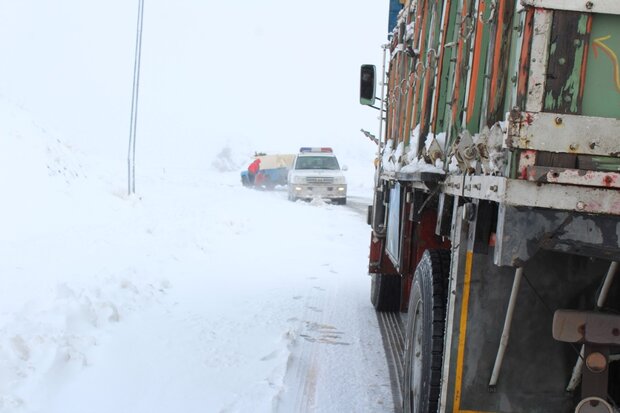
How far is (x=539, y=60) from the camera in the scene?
2.18 m

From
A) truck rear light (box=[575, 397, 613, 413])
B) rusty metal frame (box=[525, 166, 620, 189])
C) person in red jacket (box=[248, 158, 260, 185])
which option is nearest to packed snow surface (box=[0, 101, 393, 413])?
truck rear light (box=[575, 397, 613, 413])

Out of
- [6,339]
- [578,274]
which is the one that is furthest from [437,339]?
[6,339]

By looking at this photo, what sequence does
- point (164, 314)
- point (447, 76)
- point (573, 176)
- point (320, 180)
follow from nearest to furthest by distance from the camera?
point (573, 176) < point (447, 76) < point (164, 314) < point (320, 180)

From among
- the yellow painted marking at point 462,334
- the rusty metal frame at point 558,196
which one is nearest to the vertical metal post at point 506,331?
the yellow painted marking at point 462,334

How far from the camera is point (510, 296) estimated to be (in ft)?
8.89

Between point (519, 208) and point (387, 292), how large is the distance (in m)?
4.78

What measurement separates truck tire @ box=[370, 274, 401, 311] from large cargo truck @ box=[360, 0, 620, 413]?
2717 millimetres

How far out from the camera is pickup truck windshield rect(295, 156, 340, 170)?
23.3 m

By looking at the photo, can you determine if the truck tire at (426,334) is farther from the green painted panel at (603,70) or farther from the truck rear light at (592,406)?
the green painted panel at (603,70)

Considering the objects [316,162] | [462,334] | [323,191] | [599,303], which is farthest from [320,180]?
[599,303]

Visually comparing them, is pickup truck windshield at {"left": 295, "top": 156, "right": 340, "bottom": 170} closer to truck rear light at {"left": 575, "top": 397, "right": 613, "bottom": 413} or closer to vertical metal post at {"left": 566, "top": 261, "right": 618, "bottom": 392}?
vertical metal post at {"left": 566, "top": 261, "right": 618, "bottom": 392}

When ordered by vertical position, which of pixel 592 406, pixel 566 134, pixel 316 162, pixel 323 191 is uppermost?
pixel 566 134

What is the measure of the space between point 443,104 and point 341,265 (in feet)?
21.9

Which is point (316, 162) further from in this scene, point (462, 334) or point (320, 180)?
point (462, 334)
